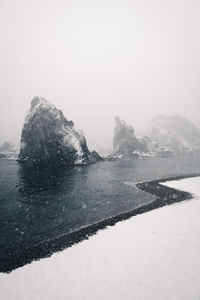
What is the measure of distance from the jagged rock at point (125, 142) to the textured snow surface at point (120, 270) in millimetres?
100127

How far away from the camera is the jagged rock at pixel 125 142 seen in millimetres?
121688

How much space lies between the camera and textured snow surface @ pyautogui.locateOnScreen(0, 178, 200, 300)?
1325 cm

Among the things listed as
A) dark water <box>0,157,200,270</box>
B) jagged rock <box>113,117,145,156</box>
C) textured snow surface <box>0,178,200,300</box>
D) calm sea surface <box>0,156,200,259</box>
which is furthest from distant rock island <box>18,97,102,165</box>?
textured snow surface <box>0,178,200,300</box>

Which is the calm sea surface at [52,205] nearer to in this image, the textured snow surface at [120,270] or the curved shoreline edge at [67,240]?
the curved shoreline edge at [67,240]

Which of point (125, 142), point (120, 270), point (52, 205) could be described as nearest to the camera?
point (120, 270)

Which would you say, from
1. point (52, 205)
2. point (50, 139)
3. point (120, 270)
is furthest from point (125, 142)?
point (120, 270)

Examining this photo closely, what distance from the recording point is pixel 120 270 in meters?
15.4

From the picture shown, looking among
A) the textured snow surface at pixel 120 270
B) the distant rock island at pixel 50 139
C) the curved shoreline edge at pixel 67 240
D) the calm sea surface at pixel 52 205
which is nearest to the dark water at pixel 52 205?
the calm sea surface at pixel 52 205

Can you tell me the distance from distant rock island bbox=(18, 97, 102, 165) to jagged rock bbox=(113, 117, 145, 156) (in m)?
39.6

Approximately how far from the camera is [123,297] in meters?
13.0

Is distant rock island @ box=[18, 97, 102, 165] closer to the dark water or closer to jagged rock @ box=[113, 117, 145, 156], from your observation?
the dark water

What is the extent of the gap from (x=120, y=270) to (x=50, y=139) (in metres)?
68.1

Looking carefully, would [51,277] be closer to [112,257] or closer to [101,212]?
[112,257]

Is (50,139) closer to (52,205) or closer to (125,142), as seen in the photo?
(52,205)
